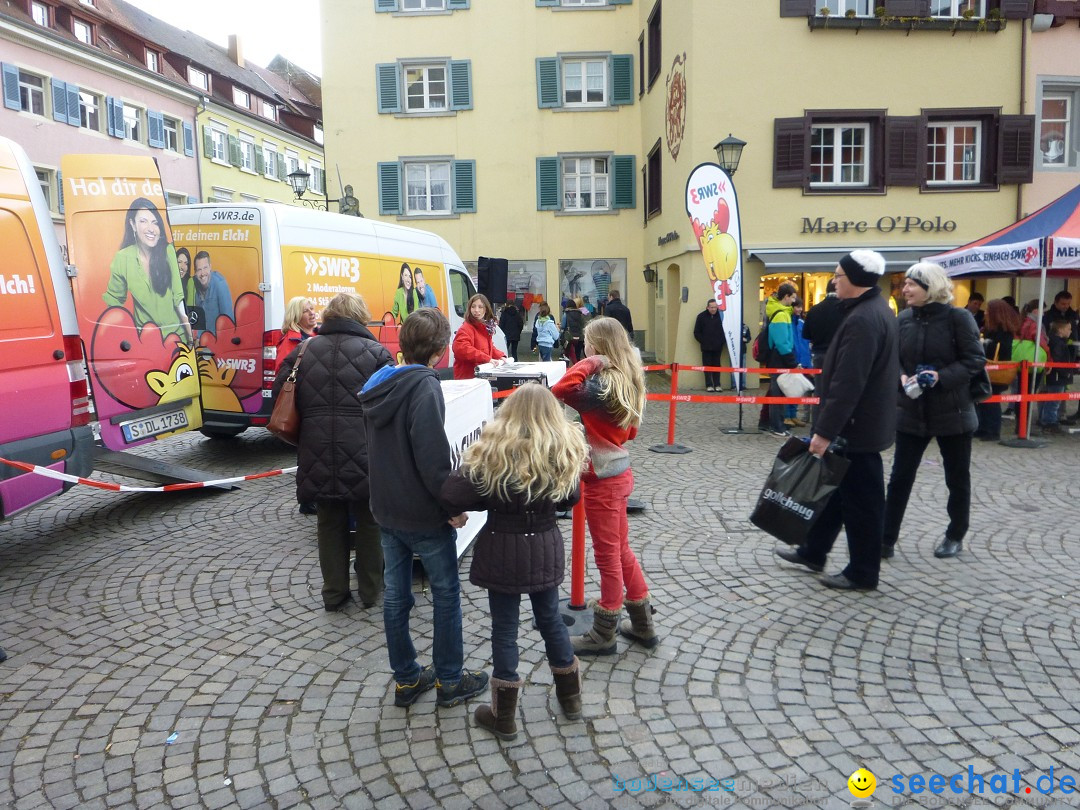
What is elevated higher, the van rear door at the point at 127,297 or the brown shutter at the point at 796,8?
the brown shutter at the point at 796,8

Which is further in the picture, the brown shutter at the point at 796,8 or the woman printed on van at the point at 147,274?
the brown shutter at the point at 796,8

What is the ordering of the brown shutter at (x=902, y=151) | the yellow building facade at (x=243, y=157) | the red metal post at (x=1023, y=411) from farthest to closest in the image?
the yellow building facade at (x=243, y=157) < the brown shutter at (x=902, y=151) < the red metal post at (x=1023, y=411)

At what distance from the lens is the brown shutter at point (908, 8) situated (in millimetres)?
14766

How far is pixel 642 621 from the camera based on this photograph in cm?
381

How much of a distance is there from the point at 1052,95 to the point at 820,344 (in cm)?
1148

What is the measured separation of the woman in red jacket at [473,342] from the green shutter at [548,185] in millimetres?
15132

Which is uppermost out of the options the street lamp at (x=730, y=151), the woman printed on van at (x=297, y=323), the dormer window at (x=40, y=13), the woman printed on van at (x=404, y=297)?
the dormer window at (x=40, y=13)

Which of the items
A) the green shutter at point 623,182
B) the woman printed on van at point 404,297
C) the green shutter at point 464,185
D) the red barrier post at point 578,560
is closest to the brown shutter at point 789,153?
the green shutter at point 623,182

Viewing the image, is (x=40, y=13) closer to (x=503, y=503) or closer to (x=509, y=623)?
(x=503, y=503)

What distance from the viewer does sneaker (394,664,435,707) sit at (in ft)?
10.9

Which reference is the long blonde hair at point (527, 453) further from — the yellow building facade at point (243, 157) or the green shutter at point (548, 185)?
the yellow building facade at point (243, 157)

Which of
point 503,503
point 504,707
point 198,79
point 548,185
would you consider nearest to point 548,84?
point 548,185

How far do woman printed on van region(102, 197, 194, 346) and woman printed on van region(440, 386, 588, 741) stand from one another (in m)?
4.77

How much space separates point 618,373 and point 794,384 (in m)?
6.49
